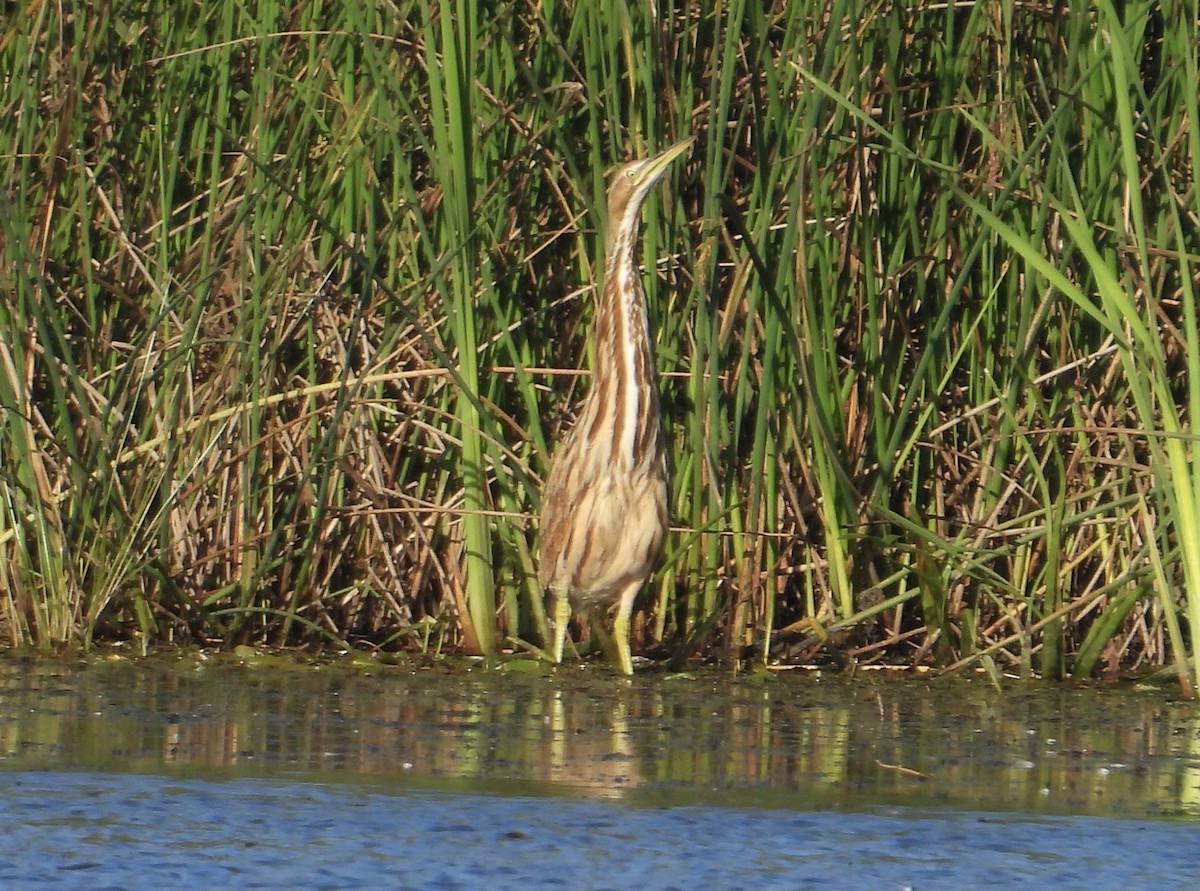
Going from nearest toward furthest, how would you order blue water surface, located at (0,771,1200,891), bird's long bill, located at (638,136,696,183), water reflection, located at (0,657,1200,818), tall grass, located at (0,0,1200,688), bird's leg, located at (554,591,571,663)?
blue water surface, located at (0,771,1200,891)
water reflection, located at (0,657,1200,818)
bird's long bill, located at (638,136,696,183)
tall grass, located at (0,0,1200,688)
bird's leg, located at (554,591,571,663)

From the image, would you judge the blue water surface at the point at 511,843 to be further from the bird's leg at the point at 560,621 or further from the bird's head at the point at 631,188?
the bird's head at the point at 631,188

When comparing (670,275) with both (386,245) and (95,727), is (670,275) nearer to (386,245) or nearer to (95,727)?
(386,245)

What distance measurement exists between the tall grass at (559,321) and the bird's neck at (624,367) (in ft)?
0.47

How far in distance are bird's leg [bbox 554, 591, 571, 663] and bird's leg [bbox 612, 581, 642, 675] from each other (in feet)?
0.43

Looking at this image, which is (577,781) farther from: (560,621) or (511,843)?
(560,621)

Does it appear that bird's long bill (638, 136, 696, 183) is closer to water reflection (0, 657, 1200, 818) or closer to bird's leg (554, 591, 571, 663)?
bird's leg (554, 591, 571, 663)

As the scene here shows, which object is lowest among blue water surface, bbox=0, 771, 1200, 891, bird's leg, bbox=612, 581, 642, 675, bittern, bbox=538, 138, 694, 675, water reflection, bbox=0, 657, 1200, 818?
blue water surface, bbox=0, 771, 1200, 891

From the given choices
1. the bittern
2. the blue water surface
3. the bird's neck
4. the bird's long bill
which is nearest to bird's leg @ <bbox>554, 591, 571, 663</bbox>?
the bittern

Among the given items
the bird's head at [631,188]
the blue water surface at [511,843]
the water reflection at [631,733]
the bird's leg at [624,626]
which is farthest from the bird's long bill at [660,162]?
the blue water surface at [511,843]

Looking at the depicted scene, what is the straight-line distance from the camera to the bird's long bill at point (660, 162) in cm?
521

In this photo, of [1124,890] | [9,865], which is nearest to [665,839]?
[1124,890]

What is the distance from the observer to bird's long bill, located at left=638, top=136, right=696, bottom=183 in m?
5.21

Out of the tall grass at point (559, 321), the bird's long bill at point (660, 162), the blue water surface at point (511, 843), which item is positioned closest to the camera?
the blue water surface at point (511, 843)

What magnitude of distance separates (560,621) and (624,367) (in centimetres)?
72
